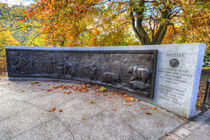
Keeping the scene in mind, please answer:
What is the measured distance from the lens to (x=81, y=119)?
9.25 ft

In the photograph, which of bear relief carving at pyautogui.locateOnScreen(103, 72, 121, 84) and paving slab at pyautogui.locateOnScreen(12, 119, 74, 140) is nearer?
paving slab at pyautogui.locateOnScreen(12, 119, 74, 140)

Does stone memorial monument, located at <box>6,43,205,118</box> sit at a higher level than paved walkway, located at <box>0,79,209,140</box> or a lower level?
higher

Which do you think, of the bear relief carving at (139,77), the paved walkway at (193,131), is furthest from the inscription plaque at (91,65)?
the paved walkway at (193,131)

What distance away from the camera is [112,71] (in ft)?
16.1

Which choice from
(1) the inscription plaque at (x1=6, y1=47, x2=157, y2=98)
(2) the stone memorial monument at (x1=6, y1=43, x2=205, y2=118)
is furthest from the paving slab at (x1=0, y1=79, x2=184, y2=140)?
(1) the inscription plaque at (x1=6, y1=47, x2=157, y2=98)

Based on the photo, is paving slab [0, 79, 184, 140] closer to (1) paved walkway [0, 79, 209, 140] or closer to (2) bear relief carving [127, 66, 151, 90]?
(1) paved walkway [0, 79, 209, 140]

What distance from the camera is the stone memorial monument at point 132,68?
296 centimetres

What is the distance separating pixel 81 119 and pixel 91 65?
3182mm

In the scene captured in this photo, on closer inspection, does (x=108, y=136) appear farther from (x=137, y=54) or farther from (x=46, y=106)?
(x=137, y=54)

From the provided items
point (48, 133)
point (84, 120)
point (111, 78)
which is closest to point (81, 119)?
point (84, 120)

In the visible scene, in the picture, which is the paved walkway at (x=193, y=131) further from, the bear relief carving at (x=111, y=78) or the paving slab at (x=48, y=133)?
the bear relief carving at (x=111, y=78)

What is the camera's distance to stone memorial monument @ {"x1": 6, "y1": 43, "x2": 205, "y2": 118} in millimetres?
2961

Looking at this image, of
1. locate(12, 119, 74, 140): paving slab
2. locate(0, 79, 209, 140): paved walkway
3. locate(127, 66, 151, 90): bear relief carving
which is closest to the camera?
locate(12, 119, 74, 140): paving slab

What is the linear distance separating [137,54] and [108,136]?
2768 mm
